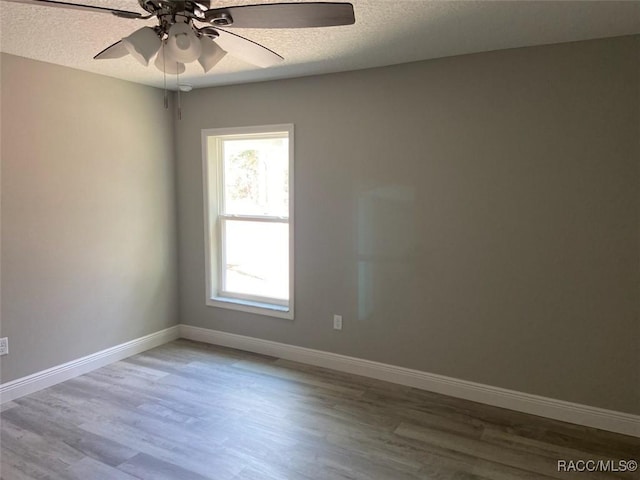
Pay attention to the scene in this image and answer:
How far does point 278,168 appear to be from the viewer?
12.8ft

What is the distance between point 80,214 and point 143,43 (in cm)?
218

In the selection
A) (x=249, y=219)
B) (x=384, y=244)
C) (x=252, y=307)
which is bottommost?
(x=252, y=307)

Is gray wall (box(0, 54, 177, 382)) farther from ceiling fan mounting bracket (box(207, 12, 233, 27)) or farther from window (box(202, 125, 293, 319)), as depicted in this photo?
ceiling fan mounting bracket (box(207, 12, 233, 27))

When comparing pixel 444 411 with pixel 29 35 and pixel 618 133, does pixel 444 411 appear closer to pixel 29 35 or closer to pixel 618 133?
pixel 618 133

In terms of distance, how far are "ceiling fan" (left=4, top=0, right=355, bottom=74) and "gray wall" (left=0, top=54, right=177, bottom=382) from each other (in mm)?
1638

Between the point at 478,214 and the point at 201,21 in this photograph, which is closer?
the point at 201,21

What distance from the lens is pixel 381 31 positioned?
252cm

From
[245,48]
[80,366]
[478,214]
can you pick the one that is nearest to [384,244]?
[478,214]

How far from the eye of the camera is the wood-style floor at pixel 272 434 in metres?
2.36

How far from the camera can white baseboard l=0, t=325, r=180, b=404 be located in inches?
122

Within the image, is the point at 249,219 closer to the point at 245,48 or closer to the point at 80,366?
the point at 80,366

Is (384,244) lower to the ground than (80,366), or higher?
higher

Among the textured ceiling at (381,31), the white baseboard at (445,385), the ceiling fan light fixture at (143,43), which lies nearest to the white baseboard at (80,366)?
the white baseboard at (445,385)

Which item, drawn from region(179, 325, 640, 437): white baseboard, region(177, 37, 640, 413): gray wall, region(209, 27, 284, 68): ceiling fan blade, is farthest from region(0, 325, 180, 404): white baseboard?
region(209, 27, 284, 68): ceiling fan blade
